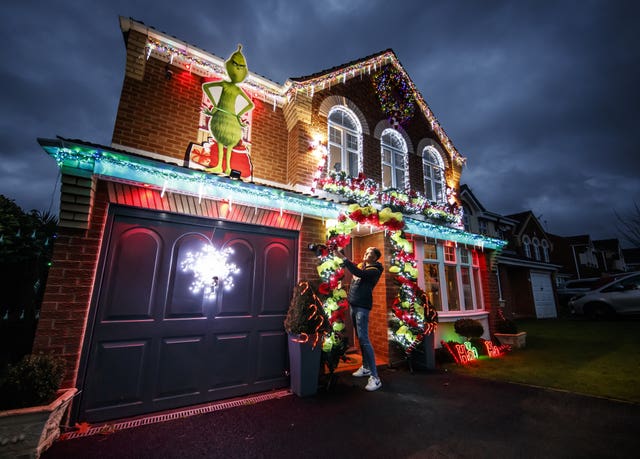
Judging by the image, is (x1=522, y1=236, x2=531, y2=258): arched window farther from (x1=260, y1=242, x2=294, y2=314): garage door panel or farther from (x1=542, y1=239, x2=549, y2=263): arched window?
(x1=260, y1=242, x2=294, y2=314): garage door panel

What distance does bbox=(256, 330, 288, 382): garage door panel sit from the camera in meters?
4.25

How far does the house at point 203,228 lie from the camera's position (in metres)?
3.29

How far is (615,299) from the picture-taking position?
37.7 ft

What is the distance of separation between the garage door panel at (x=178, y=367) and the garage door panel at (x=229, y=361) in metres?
0.20

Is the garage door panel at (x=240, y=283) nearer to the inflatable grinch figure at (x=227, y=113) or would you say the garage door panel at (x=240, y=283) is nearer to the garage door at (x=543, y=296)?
the inflatable grinch figure at (x=227, y=113)

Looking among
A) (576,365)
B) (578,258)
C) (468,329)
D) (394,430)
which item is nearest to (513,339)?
(576,365)

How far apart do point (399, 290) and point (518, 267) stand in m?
14.5

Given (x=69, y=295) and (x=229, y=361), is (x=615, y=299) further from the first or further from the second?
(x=69, y=295)

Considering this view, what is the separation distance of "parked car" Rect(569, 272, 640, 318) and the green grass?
364 cm

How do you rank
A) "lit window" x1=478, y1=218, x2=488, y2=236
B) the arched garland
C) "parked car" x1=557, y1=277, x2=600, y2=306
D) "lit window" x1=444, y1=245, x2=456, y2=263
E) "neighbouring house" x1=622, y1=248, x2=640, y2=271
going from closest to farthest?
1. the arched garland
2. "lit window" x1=444, y1=245, x2=456, y2=263
3. "lit window" x1=478, y1=218, x2=488, y2=236
4. "parked car" x1=557, y1=277, x2=600, y2=306
5. "neighbouring house" x1=622, y1=248, x2=640, y2=271

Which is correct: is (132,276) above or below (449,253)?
below

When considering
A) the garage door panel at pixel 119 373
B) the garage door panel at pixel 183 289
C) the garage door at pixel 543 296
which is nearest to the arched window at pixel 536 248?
the garage door at pixel 543 296

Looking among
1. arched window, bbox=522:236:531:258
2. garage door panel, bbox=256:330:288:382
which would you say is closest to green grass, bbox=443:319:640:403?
garage door panel, bbox=256:330:288:382

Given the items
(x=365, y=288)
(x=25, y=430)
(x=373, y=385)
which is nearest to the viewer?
(x=25, y=430)
